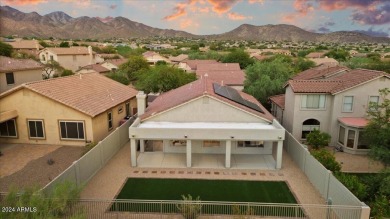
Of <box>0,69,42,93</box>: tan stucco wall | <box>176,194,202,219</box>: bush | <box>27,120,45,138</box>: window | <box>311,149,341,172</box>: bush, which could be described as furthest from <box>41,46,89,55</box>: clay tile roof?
<box>176,194,202,219</box>: bush

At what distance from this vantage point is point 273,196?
57.8 feet

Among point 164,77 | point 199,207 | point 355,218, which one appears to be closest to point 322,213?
point 355,218

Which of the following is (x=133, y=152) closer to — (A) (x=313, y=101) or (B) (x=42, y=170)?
(B) (x=42, y=170)

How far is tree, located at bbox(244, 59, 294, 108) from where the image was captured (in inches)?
1412

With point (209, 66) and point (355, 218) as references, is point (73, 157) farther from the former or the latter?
point (209, 66)

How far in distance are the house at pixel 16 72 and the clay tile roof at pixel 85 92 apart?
10840 mm

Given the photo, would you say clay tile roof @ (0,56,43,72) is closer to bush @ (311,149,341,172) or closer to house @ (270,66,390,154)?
house @ (270,66,390,154)

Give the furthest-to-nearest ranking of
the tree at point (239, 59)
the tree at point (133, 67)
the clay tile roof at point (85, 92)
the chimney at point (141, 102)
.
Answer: the tree at point (239, 59), the tree at point (133, 67), the chimney at point (141, 102), the clay tile roof at point (85, 92)

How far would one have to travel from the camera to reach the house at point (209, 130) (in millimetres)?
20734

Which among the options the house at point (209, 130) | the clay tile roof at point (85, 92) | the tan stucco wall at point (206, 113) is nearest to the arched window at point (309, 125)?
the house at point (209, 130)

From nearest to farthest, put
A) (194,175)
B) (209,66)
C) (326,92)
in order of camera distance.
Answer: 1. (194,175)
2. (326,92)
3. (209,66)

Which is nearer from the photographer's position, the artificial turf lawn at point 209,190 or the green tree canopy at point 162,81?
the artificial turf lawn at point 209,190

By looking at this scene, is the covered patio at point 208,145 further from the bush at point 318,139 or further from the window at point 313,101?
the window at point 313,101

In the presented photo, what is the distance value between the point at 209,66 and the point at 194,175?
41.4 m
